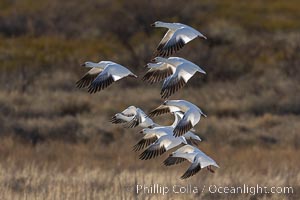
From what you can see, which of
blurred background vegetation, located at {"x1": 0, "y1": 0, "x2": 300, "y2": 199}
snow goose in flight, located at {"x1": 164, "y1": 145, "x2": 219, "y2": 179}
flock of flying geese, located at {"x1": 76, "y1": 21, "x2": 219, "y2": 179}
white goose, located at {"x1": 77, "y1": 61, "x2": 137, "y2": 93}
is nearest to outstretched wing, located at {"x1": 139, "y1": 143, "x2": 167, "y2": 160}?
flock of flying geese, located at {"x1": 76, "y1": 21, "x2": 219, "y2": 179}

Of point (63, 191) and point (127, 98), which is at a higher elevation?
point (127, 98)

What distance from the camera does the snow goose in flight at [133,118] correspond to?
23.0ft

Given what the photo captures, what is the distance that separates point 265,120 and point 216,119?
2.73 feet

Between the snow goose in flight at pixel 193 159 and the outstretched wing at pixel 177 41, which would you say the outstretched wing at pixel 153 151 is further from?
the outstretched wing at pixel 177 41

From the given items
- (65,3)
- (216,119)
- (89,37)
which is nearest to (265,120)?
(216,119)

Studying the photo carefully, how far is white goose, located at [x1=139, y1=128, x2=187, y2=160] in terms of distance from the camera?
692 centimetres

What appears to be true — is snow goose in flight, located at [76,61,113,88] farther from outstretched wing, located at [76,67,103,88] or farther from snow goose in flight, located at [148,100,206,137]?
snow goose in flight, located at [148,100,206,137]

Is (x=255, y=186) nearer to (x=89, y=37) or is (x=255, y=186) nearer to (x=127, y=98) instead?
(x=127, y=98)

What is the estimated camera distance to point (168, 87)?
671 centimetres

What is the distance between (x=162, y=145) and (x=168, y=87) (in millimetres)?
445

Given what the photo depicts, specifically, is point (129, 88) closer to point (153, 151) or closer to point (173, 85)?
point (153, 151)

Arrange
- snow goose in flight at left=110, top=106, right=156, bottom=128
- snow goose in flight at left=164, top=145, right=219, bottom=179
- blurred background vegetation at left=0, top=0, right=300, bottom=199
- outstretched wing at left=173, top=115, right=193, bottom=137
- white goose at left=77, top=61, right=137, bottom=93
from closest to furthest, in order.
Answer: outstretched wing at left=173, top=115, right=193, bottom=137 → white goose at left=77, top=61, right=137, bottom=93 → snow goose in flight at left=164, top=145, right=219, bottom=179 → snow goose in flight at left=110, top=106, right=156, bottom=128 → blurred background vegetation at left=0, top=0, right=300, bottom=199

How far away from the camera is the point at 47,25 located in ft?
88.5

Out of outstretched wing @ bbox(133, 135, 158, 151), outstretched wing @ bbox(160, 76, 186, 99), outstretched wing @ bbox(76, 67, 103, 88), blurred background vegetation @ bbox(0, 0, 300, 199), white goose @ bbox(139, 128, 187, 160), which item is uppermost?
blurred background vegetation @ bbox(0, 0, 300, 199)
